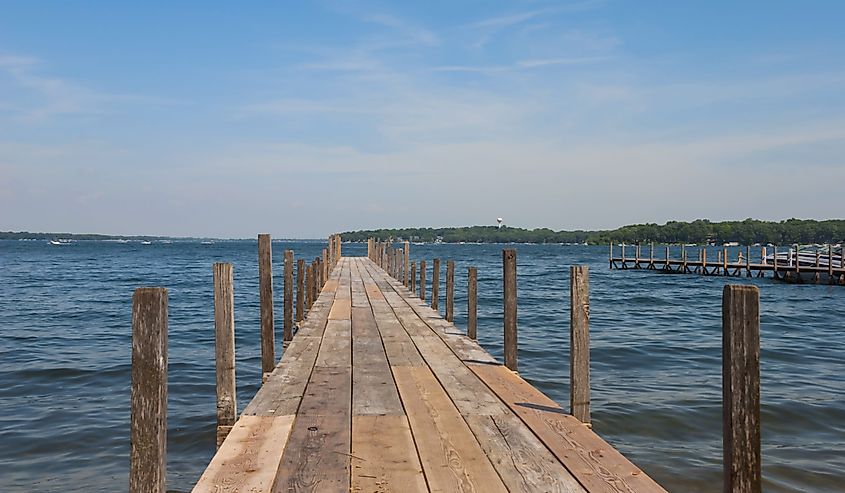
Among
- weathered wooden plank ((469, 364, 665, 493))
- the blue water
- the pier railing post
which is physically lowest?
the blue water

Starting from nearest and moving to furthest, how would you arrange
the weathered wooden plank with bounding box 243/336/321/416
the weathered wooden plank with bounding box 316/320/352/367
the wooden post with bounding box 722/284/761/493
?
the wooden post with bounding box 722/284/761/493, the weathered wooden plank with bounding box 243/336/321/416, the weathered wooden plank with bounding box 316/320/352/367

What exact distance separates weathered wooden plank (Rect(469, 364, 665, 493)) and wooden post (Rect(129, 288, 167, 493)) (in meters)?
2.19

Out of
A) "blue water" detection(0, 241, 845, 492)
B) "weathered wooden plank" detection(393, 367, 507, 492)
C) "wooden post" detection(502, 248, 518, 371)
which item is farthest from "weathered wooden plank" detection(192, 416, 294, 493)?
"blue water" detection(0, 241, 845, 492)

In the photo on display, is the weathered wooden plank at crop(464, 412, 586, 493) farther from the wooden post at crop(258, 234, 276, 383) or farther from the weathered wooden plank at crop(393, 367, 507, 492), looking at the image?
the wooden post at crop(258, 234, 276, 383)

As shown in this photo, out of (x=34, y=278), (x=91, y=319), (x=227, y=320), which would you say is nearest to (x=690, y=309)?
(x=91, y=319)

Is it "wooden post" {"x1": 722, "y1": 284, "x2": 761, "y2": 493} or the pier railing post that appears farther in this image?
the pier railing post

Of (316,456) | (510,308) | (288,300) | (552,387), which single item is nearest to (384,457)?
(316,456)

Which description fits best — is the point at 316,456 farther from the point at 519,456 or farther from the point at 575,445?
the point at 575,445

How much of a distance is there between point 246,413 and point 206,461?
3591 mm

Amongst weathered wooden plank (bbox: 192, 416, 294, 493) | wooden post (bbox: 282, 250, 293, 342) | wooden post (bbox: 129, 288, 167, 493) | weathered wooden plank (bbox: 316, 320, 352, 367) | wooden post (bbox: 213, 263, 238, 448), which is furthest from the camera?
wooden post (bbox: 282, 250, 293, 342)

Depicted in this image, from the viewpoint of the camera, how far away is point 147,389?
136 inches

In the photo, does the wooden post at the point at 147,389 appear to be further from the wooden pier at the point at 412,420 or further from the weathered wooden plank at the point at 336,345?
the weathered wooden plank at the point at 336,345

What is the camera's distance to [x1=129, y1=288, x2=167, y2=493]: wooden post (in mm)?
3432

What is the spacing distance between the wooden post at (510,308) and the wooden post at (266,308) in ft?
9.81
